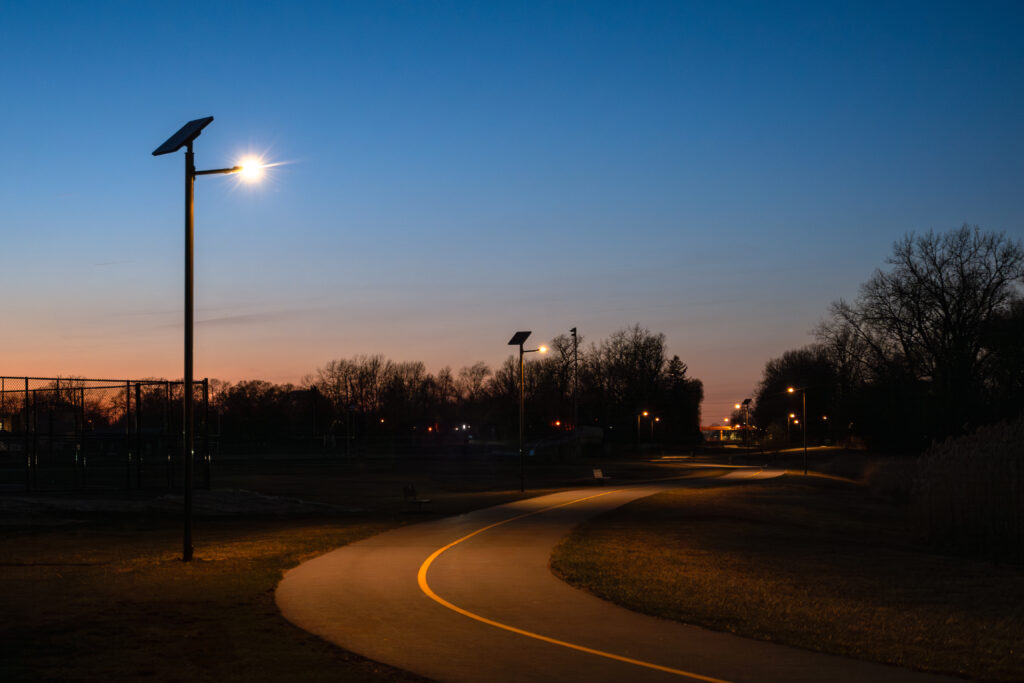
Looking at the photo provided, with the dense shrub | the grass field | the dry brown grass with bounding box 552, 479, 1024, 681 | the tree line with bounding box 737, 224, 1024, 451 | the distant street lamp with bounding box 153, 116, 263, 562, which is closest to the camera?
the grass field

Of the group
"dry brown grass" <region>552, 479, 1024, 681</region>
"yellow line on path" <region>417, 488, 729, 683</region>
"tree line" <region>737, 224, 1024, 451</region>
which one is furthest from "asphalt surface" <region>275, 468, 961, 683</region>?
"tree line" <region>737, 224, 1024, 451</region>

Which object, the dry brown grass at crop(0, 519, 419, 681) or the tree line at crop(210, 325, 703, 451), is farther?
the tree line at crop(210, 325, 703, 451)

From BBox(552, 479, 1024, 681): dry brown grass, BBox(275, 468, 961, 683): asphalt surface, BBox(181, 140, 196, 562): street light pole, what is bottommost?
BBox(552, 479, 1024, 681): dry brown grass

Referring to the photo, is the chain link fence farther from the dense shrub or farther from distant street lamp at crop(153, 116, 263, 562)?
the dense shrub

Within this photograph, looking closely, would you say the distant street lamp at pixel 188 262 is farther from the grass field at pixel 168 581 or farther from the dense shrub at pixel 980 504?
the dense shrub at pixel 980 504

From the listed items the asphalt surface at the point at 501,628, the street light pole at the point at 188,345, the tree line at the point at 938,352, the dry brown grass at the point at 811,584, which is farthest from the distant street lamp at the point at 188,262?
the tree line at the point at 938,352

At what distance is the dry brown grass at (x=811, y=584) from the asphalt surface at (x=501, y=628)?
2.38 ft

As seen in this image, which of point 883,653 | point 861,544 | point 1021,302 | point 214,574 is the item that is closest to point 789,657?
point 883,653

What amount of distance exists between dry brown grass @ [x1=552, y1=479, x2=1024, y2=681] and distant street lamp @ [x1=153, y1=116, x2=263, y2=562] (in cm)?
704

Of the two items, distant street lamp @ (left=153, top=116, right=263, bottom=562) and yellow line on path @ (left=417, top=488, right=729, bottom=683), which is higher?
distant street lamp @ (left=153, top=116, right=263, bottom=562)

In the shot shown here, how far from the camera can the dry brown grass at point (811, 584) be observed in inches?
403

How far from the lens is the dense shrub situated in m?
23.9

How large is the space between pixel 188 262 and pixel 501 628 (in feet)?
31.5

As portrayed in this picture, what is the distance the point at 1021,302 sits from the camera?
64.9 m
